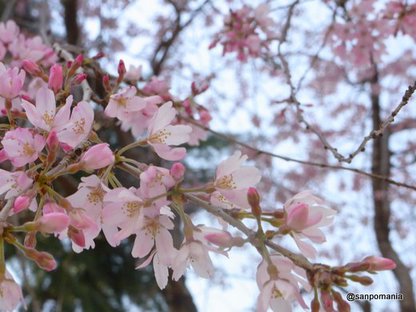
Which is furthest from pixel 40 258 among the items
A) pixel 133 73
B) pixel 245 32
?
pixel 245 32

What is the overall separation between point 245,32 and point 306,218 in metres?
1.62

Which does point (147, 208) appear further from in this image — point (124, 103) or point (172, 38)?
point (172, 38)

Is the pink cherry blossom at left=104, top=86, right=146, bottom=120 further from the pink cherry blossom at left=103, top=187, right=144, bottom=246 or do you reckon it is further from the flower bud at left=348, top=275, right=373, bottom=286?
the flower bud at left=348, top=275, right=373, bottom=286

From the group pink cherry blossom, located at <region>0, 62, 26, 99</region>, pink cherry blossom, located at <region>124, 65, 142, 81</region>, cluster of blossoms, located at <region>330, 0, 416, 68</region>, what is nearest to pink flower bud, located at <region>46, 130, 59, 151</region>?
pink cherry blossom, located at <region>0, 62, 26, 99</region>

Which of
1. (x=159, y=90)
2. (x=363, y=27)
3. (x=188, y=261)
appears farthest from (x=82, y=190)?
(x=363, y=27)

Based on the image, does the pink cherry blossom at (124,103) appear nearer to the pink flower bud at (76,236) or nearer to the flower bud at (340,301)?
the pink flower bud at (76,236)

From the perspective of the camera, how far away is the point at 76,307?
4848mm

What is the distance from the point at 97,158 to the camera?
29.3 inches

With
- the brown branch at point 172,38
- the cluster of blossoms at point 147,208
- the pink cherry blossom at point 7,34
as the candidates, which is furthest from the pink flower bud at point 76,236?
the brown branch at point 172,38

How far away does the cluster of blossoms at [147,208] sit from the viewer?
655 mm

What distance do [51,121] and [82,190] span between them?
128 mm

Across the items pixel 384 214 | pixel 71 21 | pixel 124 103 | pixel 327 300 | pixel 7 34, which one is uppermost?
pixel 327 300

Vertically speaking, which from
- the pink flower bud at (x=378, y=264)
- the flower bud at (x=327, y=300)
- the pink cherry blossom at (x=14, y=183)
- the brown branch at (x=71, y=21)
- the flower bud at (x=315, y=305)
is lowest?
the brown branch at (x=71, y=21)

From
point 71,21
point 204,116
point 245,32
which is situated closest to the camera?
point 204,116
